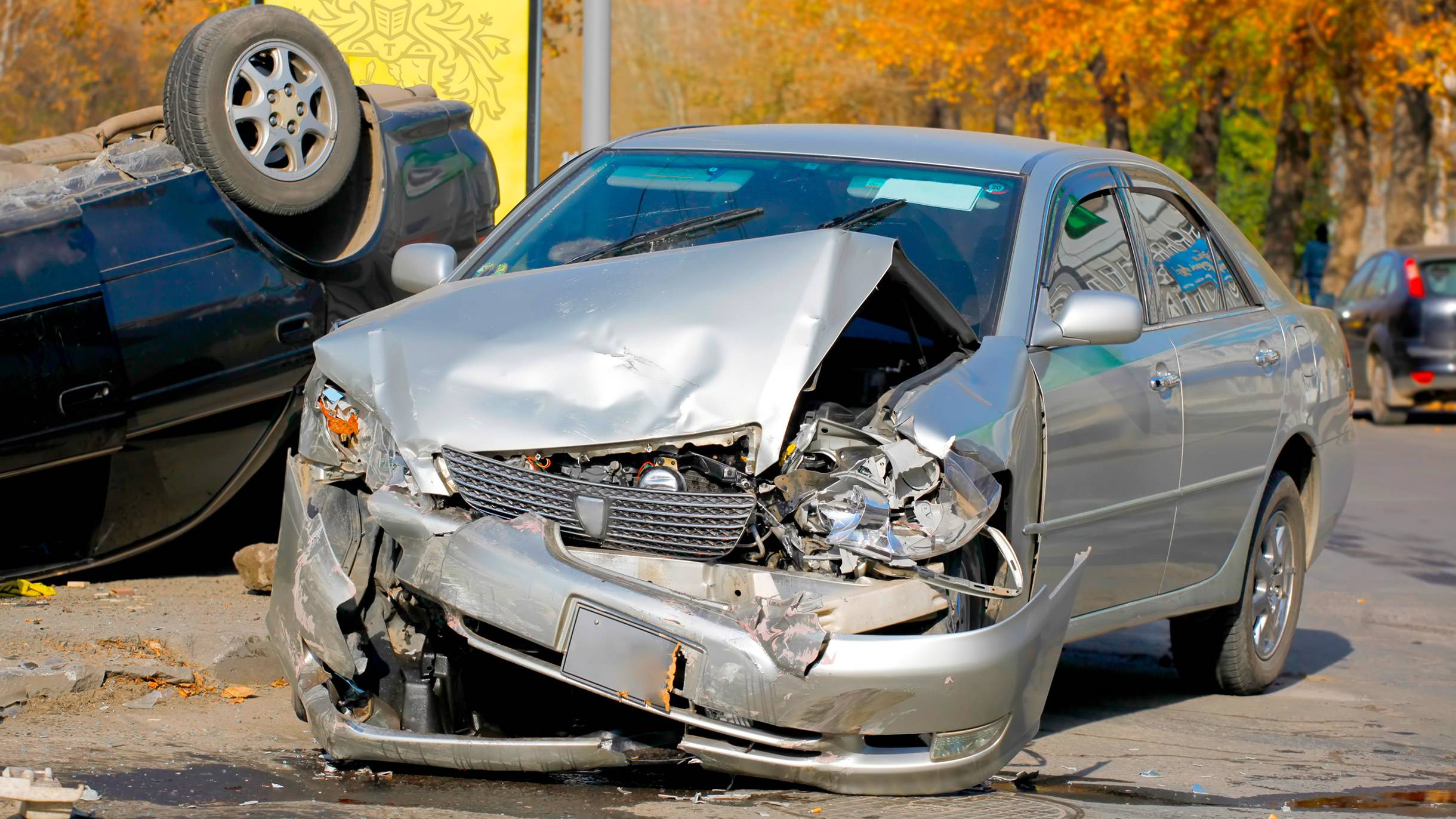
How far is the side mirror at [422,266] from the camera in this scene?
523 centimetres

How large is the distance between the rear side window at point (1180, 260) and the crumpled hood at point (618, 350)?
5.48 ft

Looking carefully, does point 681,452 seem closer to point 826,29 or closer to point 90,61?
Result: point 90,61

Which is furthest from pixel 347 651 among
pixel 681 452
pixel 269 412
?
pixel 269 412

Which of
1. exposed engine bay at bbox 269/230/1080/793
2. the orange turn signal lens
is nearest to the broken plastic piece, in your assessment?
exposed engine bay at bbox 269/230/1080/793

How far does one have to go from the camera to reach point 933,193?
5137 millimetres

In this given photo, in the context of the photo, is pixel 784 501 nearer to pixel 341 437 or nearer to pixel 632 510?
pixel 632 510

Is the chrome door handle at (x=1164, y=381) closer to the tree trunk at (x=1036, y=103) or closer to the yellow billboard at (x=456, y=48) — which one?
the yellow billboard at (x=456, y=48)

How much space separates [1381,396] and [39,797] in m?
16.2

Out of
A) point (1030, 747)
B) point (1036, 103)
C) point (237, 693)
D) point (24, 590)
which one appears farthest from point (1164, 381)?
point (1036, 103)

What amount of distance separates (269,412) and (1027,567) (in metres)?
3.42

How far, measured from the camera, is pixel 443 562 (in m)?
3.73

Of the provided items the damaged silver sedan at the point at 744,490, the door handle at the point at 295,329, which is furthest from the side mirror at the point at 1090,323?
the door handle at the point at 295,329

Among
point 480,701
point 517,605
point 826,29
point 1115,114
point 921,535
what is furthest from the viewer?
point 826,29

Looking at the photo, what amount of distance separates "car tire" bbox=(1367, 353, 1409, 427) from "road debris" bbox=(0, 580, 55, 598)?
47.1 feet
